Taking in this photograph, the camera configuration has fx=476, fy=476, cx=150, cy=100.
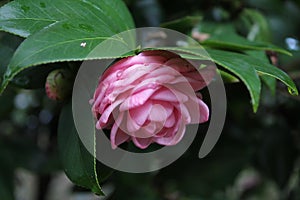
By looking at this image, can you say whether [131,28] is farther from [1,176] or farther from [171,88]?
[1,176]

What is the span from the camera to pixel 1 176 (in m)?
0.77

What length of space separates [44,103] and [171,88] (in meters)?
0.63

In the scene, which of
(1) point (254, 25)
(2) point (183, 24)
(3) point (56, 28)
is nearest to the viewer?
(3) point (56, 28)

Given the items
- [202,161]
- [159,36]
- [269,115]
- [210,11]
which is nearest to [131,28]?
[159,36]

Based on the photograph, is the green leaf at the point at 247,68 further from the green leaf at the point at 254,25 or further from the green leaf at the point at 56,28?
the green leaf at the point at 254,25

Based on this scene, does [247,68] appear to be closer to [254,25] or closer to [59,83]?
[59,83]

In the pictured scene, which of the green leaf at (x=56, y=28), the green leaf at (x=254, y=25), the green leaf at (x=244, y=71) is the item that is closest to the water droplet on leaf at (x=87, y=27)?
the green leaf at (x=56, y=28)

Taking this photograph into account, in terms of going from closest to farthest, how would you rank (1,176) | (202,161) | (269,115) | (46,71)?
(46,71)
(1,176)
(202,161)
(269,115)

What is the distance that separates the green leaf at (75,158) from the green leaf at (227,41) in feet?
0.53

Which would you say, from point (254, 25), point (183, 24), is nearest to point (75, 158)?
point (183, 24)

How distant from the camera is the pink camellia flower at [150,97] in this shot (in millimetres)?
378

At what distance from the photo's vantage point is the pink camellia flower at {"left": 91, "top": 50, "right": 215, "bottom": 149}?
A: 378 mm

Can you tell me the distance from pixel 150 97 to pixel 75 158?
0.09m

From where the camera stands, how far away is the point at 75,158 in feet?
1.36
